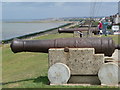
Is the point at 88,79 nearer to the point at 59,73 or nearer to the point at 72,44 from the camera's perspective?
the point at 59,73

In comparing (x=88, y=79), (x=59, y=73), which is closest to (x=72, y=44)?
(x=59, y=73)

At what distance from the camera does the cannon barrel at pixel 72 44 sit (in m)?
6.77

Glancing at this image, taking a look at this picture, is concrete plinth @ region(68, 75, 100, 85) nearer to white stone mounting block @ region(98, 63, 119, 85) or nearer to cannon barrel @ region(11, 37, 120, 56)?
white stone mounting block @ region(98, 63, 119, 85)

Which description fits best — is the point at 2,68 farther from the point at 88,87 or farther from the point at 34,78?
the point at 88,87

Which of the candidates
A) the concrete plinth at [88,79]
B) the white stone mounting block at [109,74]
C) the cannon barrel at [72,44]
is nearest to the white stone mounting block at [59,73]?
the concrete plinth at [88,79]

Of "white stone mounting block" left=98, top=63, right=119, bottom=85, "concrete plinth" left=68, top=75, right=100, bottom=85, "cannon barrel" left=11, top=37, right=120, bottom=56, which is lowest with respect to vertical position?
"concrete plinth" left=68, top=75, right=100, bottom=85

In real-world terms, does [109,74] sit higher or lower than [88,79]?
higher

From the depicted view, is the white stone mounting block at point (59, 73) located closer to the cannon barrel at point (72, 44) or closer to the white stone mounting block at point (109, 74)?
the cannon barrel at point (72, 44)

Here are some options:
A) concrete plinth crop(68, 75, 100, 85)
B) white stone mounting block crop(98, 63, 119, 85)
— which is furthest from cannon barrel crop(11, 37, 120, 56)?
concrete plinth crop(68, 75, 100, 85)

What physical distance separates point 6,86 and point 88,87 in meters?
2.12

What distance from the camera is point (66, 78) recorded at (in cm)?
657

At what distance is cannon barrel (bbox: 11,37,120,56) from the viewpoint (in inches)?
267

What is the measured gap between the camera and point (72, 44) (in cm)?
686

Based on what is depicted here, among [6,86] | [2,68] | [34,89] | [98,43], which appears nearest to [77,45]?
[98,43]
